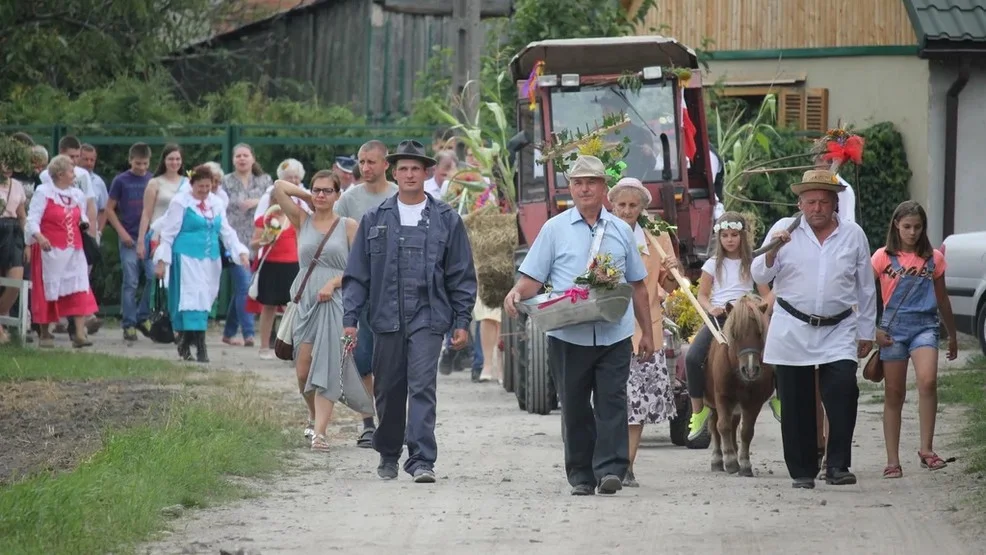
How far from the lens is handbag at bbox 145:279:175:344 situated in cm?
1867

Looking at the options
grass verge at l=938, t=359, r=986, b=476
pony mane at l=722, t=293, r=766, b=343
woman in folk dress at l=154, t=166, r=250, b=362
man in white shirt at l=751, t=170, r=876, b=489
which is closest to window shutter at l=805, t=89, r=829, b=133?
grass verge at l=938, t=359, r=986, b=476

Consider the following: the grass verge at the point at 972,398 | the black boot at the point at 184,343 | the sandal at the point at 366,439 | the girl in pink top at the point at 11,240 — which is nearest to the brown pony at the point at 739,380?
the grass verge at the point at 972,398

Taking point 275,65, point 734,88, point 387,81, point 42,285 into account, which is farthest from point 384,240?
point 275,65

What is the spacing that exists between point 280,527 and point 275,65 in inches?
879

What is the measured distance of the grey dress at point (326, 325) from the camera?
12.1 m

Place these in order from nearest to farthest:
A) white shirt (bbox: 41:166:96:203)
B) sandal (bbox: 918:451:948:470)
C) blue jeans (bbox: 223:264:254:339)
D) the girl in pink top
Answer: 1. sandal (bbox: 918:451:948:470)
2. the girl in pink top
3. blue jeans (bbox: 223:264:254:339)
4. white shirt (bbox: 41:166:96:203)

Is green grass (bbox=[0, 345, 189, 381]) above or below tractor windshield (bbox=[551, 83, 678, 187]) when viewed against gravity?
below

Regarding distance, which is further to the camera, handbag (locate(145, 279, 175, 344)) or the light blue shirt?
handbag (locate(145, 279, 175, 344))

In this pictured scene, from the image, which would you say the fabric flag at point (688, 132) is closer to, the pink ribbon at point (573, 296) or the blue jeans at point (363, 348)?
the blue jeans at point (363, 348)

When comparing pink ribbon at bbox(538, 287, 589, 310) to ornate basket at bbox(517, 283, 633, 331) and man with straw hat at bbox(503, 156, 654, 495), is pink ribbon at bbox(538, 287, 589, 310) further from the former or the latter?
man with straw hat at bbox(503, 156, 654, 495)

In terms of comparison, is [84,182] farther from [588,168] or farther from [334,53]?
[588,168]

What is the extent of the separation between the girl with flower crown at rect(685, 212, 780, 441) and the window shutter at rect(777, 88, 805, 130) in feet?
40.7

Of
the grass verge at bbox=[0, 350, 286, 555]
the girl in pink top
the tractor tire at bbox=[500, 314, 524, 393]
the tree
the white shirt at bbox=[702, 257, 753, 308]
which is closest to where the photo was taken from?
the grass verge at bbox=[0, 350, 286, 555]

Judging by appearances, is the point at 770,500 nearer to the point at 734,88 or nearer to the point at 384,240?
the point at 384,240
